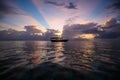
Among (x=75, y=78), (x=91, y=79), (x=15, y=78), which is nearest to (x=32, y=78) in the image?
(x=15, y=78)

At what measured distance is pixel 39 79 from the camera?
8281 millimetres

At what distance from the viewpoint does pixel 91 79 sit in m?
8.32

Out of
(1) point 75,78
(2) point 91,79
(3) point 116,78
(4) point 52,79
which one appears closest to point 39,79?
(4) point 52,79

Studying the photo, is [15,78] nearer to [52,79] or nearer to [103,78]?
[52,79]

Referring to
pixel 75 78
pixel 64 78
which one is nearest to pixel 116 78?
pixel 75 78

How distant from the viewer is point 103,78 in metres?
8.59

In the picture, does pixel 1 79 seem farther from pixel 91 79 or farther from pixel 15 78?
pixel 91 79

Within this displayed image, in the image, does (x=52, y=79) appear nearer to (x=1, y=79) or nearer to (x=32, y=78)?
(x=32, y=78)

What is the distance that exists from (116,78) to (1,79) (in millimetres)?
11025

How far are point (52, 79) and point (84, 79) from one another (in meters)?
3.04

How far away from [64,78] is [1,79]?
231 inches

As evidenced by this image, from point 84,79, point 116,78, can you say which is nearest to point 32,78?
point 84,79

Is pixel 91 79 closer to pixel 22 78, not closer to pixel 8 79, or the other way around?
pixel 22 78

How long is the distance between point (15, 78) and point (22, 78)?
0.67 meters
